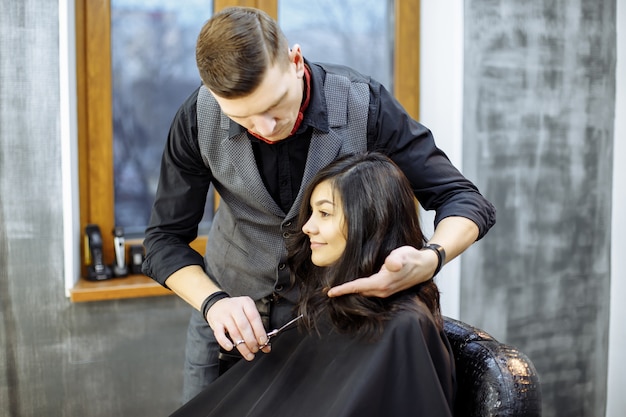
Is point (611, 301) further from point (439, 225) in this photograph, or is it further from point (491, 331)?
point (439, 225)

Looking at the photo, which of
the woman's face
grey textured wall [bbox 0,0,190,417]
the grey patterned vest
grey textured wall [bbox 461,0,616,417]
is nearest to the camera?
the woman's face

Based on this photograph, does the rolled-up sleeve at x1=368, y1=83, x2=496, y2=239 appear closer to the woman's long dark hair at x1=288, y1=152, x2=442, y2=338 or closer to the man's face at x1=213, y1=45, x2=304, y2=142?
the woman's long dark hair at x1=288, y1=152, x2=442, y2=338

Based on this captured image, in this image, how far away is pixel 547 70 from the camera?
3260 mm

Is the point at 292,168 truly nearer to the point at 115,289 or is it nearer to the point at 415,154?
the point at 415,154

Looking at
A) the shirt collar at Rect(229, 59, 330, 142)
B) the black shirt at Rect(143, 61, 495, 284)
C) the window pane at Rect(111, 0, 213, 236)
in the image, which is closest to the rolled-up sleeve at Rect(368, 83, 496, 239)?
the black shirt at Rect(143, 61, 495, 284)

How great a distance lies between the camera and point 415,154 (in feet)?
5.72

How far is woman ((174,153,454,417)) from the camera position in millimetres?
1496

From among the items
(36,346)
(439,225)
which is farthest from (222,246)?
(36,346)

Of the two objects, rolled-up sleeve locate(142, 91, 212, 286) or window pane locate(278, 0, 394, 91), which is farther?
window pane locate(278, 0, 394, 91)

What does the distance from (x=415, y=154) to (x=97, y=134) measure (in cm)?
167

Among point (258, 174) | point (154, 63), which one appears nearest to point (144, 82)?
point (154, 63)

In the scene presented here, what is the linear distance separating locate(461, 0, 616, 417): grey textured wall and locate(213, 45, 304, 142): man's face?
1702 mm

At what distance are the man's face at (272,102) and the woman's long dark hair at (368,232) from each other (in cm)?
20

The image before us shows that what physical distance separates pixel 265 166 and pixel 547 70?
192 centimetres
